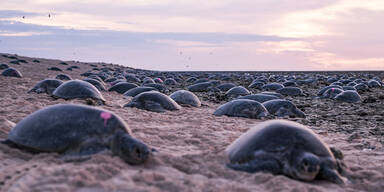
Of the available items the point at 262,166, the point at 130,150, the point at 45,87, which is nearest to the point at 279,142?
the point at 262,166

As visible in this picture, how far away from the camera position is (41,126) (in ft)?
9.97

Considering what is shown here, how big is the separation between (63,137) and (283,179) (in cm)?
193

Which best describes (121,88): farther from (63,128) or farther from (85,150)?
(85,150)

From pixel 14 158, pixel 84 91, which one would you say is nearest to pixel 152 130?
pixel 14 158

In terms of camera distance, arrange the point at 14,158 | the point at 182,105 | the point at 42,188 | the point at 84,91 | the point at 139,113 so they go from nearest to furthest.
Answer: the point at 42,188 → the point at 14,158 → the point at 139,113 → the point at 84,91 → the point at 182,105

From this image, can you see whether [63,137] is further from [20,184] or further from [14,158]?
[20,184]

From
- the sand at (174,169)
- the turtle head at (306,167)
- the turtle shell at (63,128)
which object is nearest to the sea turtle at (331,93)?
the sand at (174,169)

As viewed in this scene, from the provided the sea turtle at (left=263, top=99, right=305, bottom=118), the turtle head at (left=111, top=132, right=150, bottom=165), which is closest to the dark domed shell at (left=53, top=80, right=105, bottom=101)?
the sea turtle at (left=263, top=99, right=305, bottom=118)

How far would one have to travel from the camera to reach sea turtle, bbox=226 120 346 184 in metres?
2.67

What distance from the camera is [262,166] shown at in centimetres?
275

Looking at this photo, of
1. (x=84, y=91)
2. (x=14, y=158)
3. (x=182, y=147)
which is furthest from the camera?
(x=84, y=91)

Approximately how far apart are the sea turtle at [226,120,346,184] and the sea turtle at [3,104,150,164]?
87cm

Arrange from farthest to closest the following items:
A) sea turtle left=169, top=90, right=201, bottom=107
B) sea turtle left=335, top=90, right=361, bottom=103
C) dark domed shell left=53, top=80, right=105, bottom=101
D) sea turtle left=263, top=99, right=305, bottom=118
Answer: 1. sea turtle left=335, top=90, right=361, bottom=103
2. sea turtle left=169, top=90, right=201, bottom=107
3. dark domed shell left=53, top=80, right=105, bottom=101
4. sea turtle left=263, top=99, right=305, bottom=118

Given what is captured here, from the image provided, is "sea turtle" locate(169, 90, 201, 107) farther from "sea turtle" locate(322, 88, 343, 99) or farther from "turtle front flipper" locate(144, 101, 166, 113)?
"sea turtle" locate(322, 88, 343, 99)
